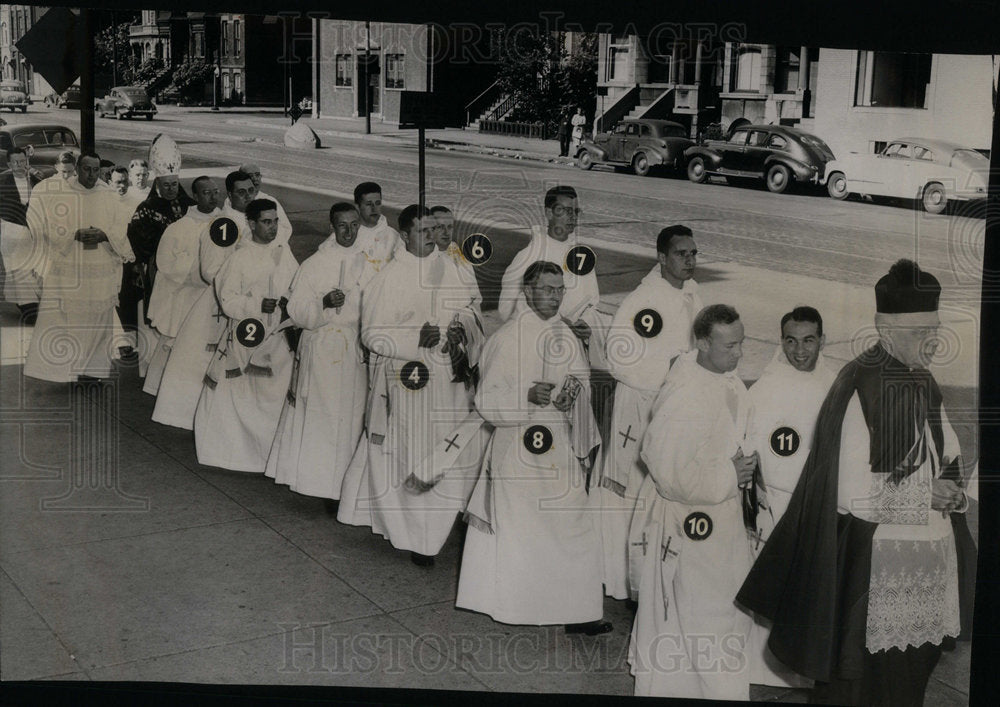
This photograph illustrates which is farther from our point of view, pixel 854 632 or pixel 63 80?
pixel 63 80

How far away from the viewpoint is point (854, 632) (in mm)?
5023

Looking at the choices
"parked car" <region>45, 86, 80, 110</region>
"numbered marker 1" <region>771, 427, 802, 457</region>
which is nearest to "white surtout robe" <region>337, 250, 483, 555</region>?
"numbered marker 1" <region>771, 427, 802, 457</region>

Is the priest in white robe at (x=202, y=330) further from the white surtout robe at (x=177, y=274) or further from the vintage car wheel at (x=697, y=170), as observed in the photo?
the vintage car wheel at (x=697, y=170)

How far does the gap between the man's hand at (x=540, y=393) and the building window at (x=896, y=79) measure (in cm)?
174

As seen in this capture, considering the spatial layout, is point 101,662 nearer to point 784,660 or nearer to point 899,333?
point 784,660

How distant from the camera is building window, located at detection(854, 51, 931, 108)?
4934 mm

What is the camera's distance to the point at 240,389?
282 inches

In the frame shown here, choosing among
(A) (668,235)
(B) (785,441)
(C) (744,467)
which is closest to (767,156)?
(A) (668,235)

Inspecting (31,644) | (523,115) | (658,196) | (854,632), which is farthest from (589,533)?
(31,644)

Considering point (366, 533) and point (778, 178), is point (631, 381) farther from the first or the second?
point (366, 533)

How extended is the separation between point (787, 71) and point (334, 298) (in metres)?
2.49

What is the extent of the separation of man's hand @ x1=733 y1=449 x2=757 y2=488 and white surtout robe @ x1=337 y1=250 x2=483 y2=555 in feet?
4.37

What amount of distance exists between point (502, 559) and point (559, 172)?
1.71 metres

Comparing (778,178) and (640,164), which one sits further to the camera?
(640,164)
